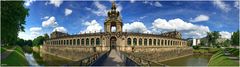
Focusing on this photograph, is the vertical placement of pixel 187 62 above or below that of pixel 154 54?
below

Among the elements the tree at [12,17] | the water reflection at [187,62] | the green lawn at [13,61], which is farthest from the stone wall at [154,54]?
the tree at [12,17]

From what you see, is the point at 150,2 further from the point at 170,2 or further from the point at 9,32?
the point at 9,32

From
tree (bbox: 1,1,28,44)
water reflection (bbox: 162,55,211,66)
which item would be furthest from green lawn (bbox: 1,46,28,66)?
water reflection (bbox: 162,55,211,66)

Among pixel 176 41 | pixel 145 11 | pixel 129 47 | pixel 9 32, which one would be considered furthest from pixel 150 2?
pixel 176 41

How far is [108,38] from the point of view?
66.3 metres

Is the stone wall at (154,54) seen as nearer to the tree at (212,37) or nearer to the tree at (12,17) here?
the tree at (12,17)

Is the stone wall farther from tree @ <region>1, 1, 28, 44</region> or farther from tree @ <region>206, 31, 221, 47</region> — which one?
tree @ <region>206, 31, 221, 47</region>

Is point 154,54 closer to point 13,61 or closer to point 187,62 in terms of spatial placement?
point 187,62

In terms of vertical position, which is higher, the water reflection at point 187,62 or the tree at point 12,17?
the tree at point 12,17

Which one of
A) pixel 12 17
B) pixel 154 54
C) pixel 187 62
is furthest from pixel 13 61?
pixel 187 62

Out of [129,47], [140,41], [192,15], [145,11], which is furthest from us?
[140,41]

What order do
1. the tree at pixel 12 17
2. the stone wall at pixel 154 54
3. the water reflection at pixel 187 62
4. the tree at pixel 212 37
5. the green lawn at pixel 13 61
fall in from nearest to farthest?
the tree at pixel 12 17
the green lawn at pixel 13 61
the water reflection at pixel 187 62
the stone wall at pixel 154 54
the tree at pixel 212 37

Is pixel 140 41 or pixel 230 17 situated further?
pixel 140 41

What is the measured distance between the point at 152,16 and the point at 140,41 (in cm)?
4346
